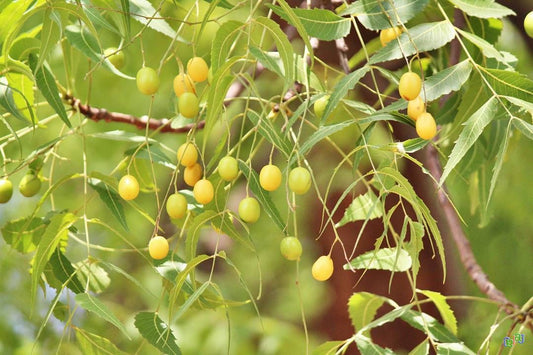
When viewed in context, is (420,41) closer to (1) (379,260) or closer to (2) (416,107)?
(2) (416,107)

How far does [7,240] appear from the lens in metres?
0.78

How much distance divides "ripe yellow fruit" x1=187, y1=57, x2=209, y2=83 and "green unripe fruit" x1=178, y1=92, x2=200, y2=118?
27 millimetres

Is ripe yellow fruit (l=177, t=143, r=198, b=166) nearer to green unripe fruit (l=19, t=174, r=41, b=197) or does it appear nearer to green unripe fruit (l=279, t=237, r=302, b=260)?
green unripe fruit (l=279, t=237, r=302, b=260)

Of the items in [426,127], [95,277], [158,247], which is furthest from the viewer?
[95,277]

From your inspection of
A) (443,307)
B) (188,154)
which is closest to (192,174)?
(188,154)

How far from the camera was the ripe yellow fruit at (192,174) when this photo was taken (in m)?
0.65

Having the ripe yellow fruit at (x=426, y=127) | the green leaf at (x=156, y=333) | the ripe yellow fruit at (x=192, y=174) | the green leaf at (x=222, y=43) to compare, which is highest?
the green leaf at (x=222, y=43)

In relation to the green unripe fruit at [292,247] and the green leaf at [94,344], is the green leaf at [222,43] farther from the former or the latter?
the green leaf at [94,344]

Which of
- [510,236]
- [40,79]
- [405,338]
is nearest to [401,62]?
[405,338]

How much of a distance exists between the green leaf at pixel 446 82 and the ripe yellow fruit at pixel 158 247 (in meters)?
0.21

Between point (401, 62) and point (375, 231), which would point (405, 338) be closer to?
point (375, 231)

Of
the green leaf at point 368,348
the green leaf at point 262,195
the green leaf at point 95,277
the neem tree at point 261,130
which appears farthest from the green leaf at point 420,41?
the green leaf at point 95,277

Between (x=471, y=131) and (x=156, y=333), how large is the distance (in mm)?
279

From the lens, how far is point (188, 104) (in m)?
0.60
